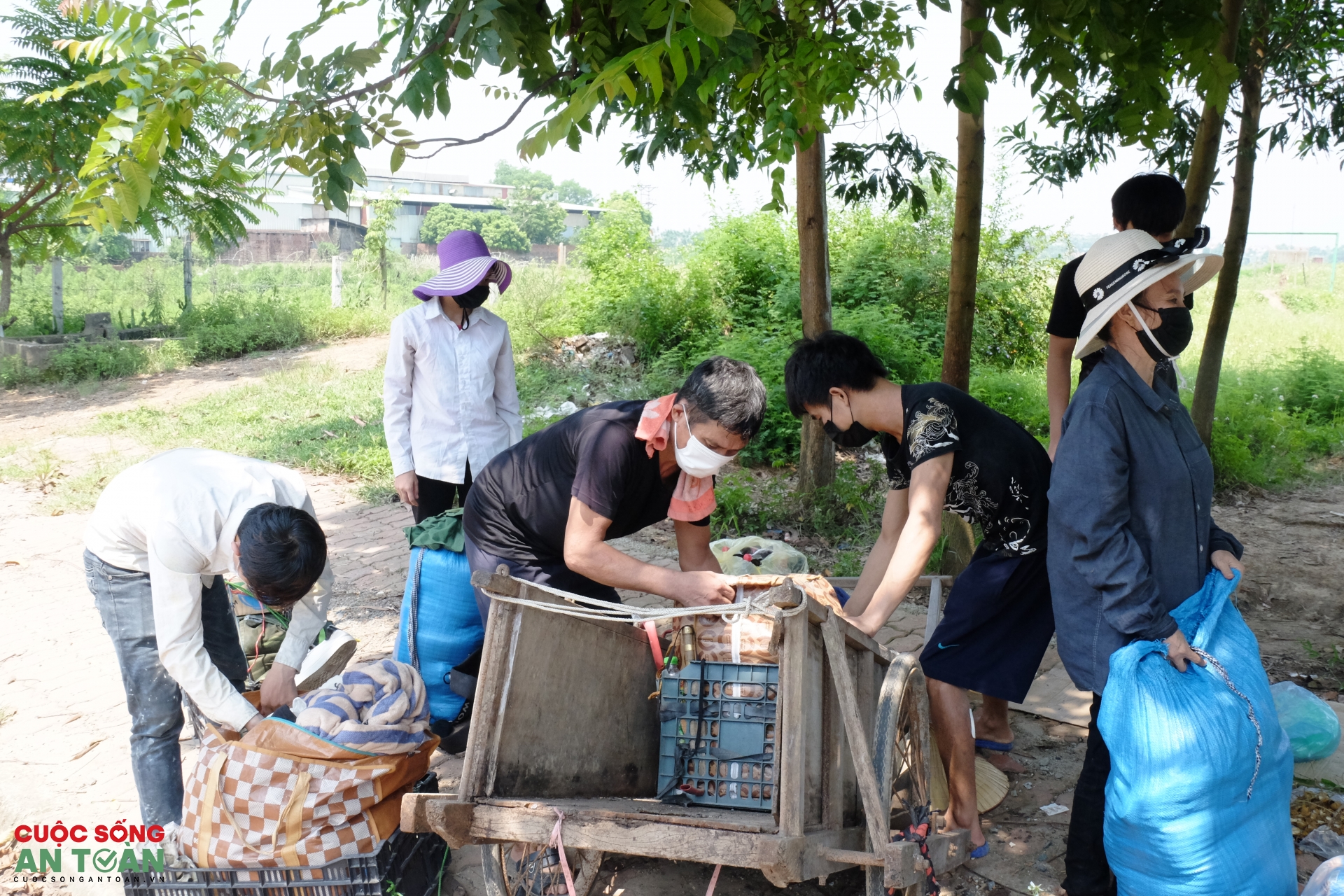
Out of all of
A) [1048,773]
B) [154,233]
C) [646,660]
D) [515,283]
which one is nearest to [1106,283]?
[646,660]

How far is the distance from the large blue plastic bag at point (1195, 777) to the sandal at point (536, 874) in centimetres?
141

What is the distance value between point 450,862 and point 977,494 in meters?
2.00

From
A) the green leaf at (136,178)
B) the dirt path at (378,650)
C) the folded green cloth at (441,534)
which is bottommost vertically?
the dirt path at (378,650)

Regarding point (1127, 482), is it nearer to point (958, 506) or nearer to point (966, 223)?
point (958, 506)

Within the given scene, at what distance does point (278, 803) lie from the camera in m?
2.34

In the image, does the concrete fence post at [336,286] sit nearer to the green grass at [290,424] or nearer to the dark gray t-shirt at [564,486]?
the green grass at [290,424]

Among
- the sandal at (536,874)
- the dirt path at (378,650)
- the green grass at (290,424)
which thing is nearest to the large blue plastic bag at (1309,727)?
the dirt path at (378,650)

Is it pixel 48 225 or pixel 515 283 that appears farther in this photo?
pixel 515 283

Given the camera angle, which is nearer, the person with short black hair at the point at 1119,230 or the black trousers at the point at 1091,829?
the black trousers at the point at 1091,829

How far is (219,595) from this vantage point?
116 inches

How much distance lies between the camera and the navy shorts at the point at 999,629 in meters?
2.78

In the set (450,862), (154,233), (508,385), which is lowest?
(450,862)

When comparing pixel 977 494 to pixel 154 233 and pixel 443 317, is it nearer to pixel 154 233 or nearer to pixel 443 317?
pixel 443 317

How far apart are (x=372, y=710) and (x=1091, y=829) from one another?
1989 millimetres
